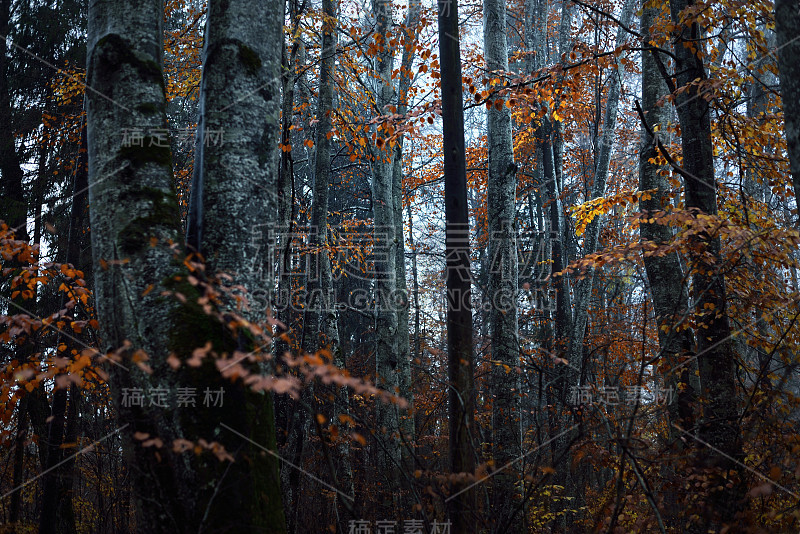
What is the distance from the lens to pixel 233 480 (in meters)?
2.33

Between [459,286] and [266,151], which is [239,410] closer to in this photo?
[266,151]

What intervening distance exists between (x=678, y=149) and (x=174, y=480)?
→ 893cm

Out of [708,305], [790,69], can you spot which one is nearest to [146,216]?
[790,69]

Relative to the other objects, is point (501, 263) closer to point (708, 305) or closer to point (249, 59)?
point (708, 305)

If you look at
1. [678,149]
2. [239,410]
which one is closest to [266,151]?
[239,410]

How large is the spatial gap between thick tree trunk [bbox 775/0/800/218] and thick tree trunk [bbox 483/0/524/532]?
290cm

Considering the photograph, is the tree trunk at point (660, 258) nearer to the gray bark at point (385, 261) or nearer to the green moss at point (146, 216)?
the gray bark at point (385, 261)

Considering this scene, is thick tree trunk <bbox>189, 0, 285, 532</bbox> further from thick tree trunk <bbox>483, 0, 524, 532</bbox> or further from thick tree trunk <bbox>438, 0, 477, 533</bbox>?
thick tree trunk <bbox>483, 0, 524, 532</bbox>

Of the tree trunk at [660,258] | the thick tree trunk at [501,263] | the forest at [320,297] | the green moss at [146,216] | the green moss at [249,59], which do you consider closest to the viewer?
the forest at [320,297]

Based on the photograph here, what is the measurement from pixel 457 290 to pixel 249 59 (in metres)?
1.91

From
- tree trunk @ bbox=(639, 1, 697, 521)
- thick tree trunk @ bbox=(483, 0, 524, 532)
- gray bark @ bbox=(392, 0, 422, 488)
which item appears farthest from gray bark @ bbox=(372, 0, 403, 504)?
tree trunk @ bbox=(639, 1, 697, 521)

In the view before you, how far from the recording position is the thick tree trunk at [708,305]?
4.13m

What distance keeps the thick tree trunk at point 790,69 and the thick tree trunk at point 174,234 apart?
9.81 feet

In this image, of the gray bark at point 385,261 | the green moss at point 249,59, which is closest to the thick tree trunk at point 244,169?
the green moss at point 249,59
